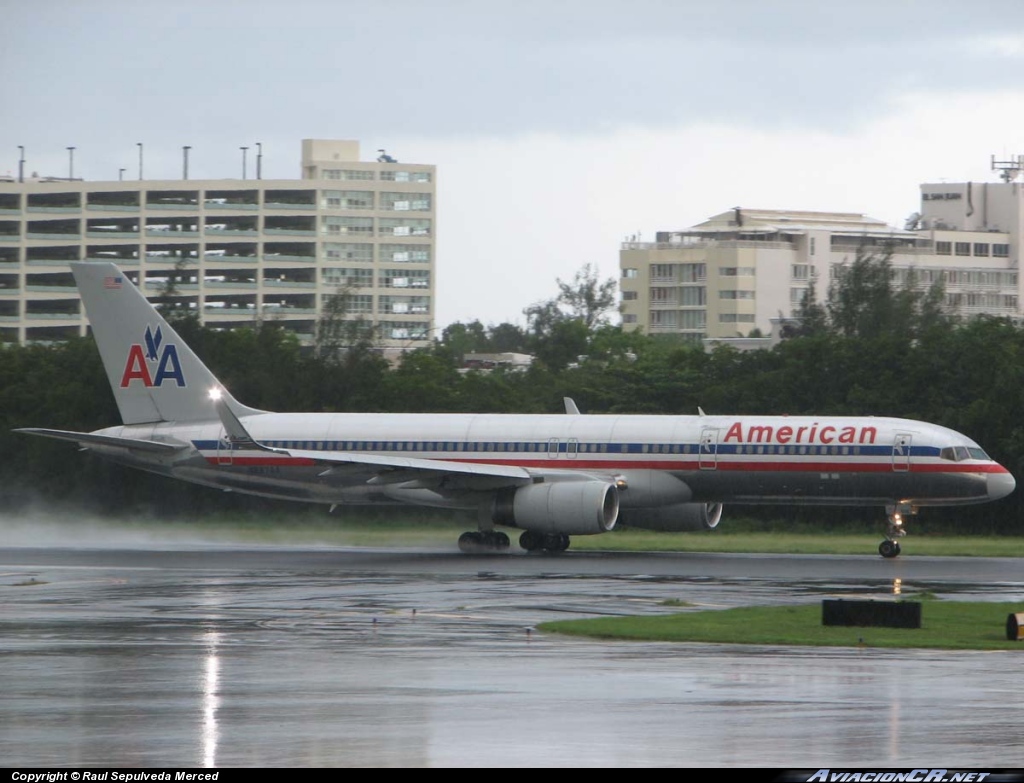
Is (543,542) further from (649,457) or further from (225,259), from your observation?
(225,259)

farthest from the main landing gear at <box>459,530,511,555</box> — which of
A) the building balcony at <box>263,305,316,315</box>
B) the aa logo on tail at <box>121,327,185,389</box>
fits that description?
the building balcony at <box>263,305,316,315</box>

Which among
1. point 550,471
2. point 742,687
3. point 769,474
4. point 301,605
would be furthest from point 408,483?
point 742,687

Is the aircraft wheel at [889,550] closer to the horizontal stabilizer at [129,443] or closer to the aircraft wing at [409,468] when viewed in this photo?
the aircraft wing at [409,468]

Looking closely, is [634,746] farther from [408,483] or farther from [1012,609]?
[408,483]

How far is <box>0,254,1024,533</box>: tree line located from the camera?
59.5m

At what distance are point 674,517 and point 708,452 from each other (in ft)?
9.13

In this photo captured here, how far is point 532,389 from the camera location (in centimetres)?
7406

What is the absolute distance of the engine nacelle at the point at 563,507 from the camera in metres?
42.4

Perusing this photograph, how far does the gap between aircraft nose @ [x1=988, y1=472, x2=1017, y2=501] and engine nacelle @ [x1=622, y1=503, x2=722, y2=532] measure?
733cm

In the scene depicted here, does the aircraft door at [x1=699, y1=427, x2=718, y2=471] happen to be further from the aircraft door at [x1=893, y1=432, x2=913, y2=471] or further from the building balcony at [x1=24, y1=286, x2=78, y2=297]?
the building balcony at [x1=24, y1=286, x2=78, y2=297]

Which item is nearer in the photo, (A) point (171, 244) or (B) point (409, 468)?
(B) point (409, 468)

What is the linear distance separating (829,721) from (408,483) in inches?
1199

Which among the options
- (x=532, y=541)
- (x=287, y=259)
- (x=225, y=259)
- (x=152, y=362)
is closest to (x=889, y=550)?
(x=532, y=541)

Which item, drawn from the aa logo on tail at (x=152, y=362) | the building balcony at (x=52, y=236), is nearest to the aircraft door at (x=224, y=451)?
the aa logo on tail at (x=152, y=362)
